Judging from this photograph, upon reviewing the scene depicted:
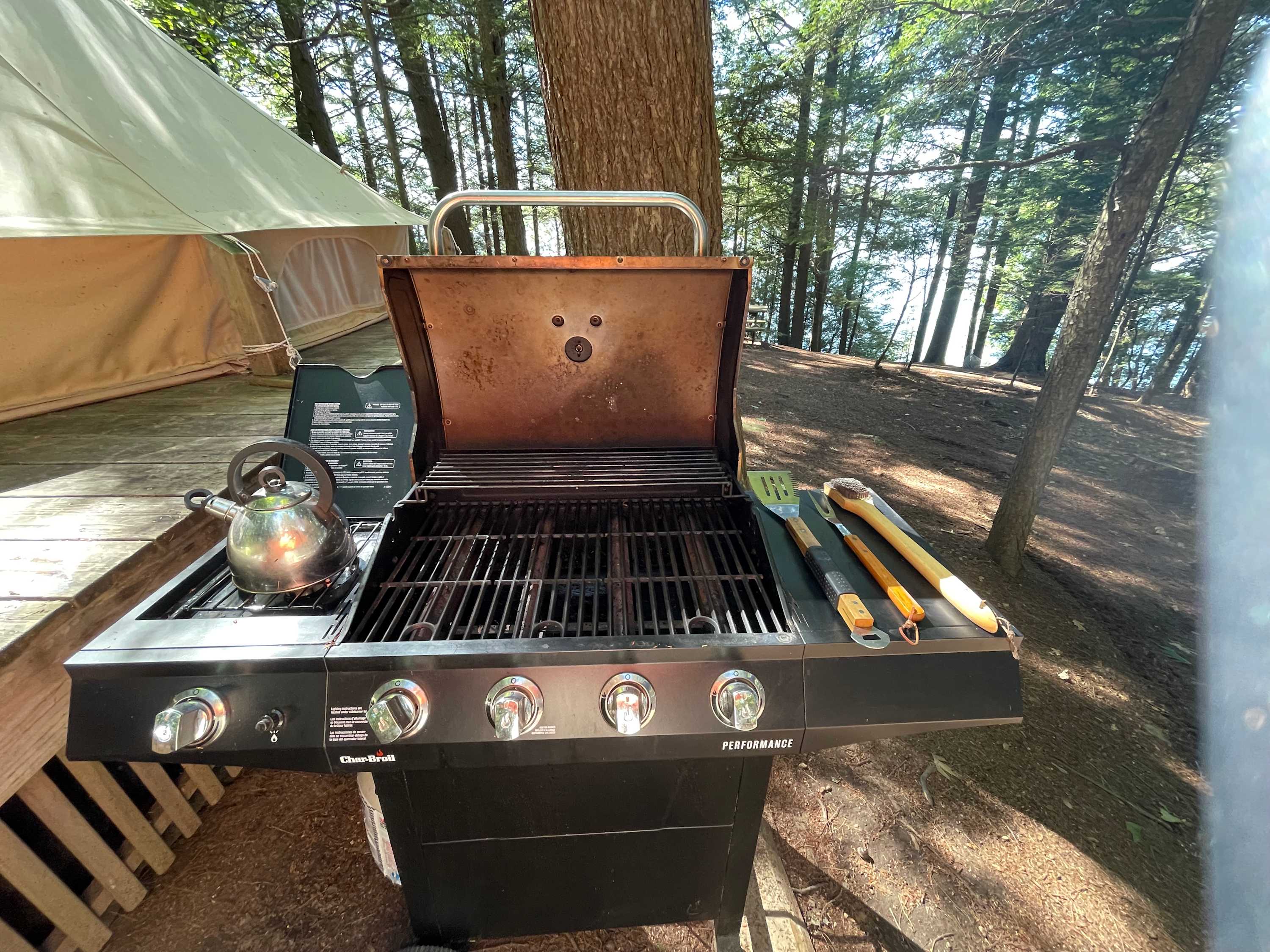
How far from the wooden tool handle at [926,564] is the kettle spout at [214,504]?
1533 mm

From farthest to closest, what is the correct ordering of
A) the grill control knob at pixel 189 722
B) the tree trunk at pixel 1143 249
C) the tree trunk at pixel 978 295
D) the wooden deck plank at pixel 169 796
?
1. the tree trunk at pixel 978 295
2. the tree trunk at pixel 1143 249
3. the wooden deck plank at pixel 169 796
4. the grill control knob at pixel 189 722

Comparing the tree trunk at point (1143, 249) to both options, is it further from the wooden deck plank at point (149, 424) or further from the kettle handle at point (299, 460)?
the wooden deck plank at point (149, 424)

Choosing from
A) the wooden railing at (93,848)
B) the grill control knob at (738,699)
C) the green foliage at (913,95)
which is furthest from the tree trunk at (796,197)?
the wooden railing at (93,848)

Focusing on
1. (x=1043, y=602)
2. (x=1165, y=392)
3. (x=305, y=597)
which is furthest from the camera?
(x=1165, y=392)

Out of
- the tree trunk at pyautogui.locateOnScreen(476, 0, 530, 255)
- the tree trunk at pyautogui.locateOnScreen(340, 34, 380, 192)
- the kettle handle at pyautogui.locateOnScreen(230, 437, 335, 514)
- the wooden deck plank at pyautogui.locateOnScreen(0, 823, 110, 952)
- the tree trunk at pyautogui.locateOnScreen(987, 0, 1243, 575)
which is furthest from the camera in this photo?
the tree trunk at pyautogui.locateOnScreen(340, 34, 380, 192)

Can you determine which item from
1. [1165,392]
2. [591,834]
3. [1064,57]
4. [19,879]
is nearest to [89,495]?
[19,879]

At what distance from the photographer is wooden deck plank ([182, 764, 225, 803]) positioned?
197 centimetres

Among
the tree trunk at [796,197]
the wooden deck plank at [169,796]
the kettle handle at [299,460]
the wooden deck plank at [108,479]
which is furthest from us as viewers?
the tree trunk at [796,197]

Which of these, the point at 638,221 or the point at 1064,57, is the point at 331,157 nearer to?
the point at 638,221

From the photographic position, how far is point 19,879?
1.45 m

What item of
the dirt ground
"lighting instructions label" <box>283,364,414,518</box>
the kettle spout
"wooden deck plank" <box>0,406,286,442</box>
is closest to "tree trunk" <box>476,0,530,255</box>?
"wooden deck plank" <box>0,406,286,442</box>

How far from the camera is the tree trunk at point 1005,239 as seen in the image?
829 cm

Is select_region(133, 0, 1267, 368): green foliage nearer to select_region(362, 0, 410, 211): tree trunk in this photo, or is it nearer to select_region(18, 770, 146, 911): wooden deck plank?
select_region(362, 0, 410, 211): tree trunk

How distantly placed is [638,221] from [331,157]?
8559mm
